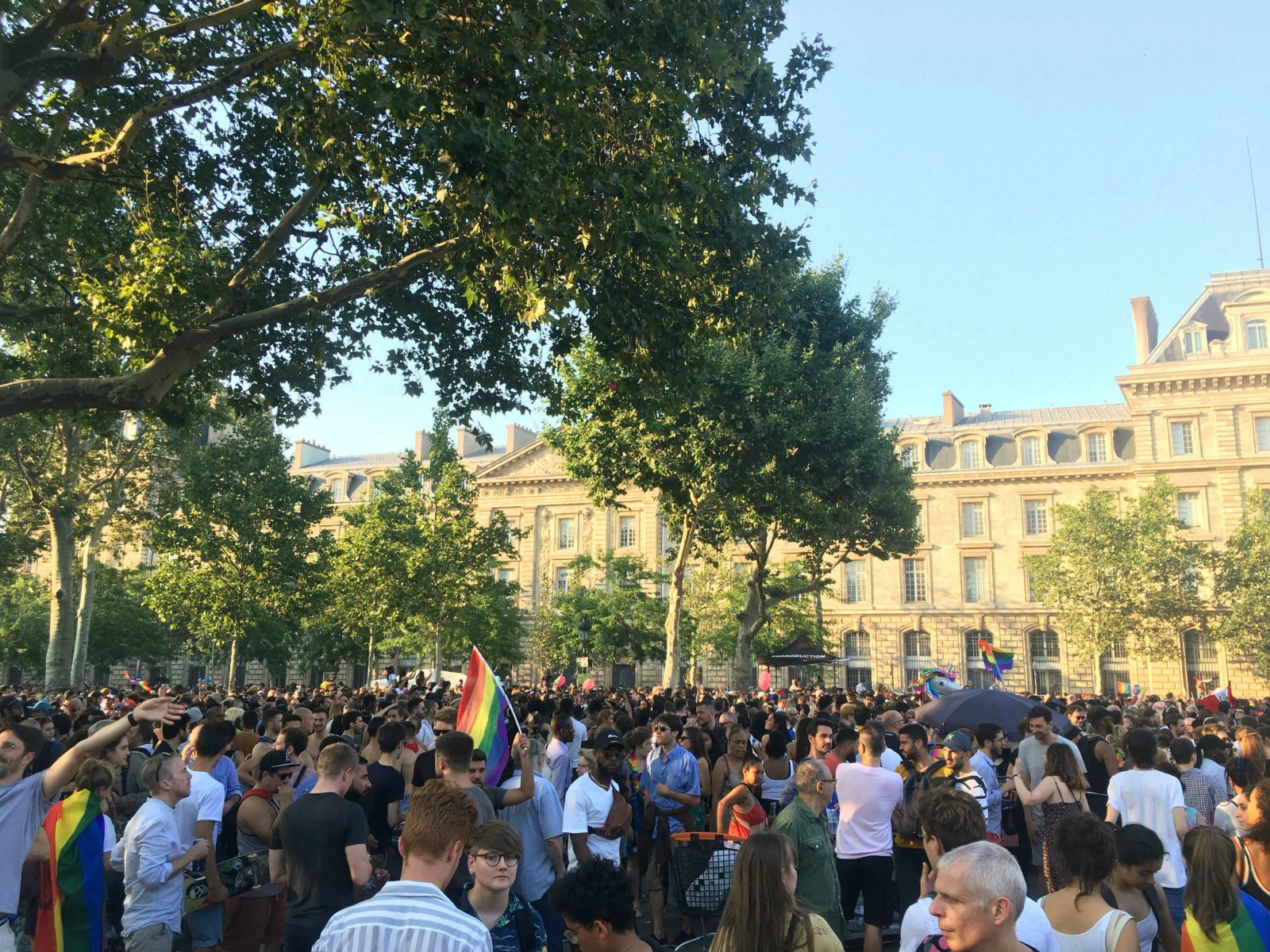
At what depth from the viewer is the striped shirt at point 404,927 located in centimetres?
292

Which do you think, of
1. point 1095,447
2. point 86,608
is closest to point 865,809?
point 86,608

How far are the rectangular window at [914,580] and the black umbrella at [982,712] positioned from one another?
44.5 metres

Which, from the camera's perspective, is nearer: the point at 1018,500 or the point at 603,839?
the point at 603,839

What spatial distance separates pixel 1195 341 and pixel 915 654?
21969 millimetres

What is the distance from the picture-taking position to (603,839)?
6.96m

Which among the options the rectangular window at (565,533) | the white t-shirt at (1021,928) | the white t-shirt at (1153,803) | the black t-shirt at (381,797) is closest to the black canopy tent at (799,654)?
the white t-shirt at (1153,803)

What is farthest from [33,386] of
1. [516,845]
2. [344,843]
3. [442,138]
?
[516,845]

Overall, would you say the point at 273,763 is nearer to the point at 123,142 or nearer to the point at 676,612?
the point at 123,142

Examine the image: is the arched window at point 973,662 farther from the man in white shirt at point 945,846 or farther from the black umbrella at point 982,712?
the man in white shirt at point 945,846

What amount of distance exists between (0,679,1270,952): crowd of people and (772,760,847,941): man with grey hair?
15mm

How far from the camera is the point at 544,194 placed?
9.49 metres

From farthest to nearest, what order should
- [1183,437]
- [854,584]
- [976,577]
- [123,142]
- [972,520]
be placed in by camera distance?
[854,584] → [972,520] → [976,577] → [1183,437] → [123,142]

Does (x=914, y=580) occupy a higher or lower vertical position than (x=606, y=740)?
higher

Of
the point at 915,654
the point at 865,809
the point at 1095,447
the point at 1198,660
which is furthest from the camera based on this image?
the point at 915,654
